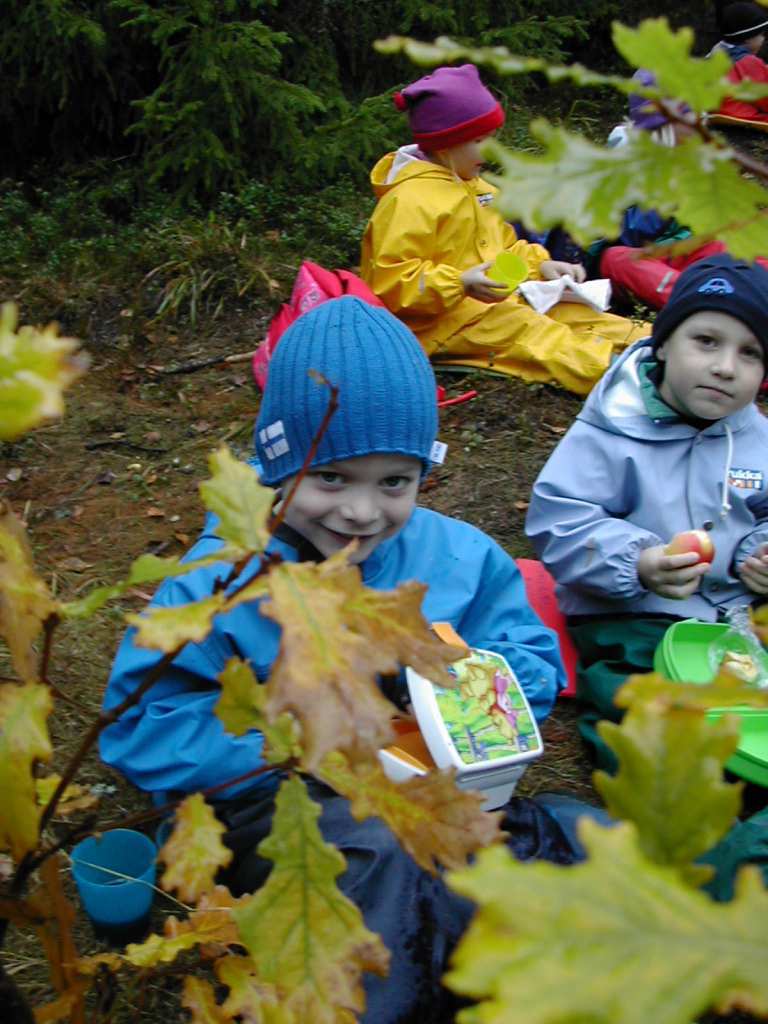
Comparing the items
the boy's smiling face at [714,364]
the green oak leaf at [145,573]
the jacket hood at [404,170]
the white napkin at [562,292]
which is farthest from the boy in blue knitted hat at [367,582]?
the white napkin at [562,292]

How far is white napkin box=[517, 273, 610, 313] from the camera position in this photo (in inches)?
200

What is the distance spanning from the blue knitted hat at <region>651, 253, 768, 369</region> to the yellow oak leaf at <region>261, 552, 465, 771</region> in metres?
2.27

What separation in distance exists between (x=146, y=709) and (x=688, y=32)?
1840 mm

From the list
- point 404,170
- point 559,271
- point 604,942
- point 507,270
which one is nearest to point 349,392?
point 604,942

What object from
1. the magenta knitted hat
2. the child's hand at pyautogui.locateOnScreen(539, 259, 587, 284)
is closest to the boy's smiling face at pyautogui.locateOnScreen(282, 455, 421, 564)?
the magenta knitted hat

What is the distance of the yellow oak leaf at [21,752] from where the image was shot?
35.7 inches

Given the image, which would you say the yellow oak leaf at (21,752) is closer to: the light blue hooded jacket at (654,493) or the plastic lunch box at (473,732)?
the plastic lunch box at (473,732)

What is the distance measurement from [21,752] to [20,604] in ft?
0.42

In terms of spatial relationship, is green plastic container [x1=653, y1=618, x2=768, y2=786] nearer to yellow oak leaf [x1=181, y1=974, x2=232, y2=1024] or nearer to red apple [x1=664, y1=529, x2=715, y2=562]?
red apple [x1=664, y1=529, x2=715, y2=562]

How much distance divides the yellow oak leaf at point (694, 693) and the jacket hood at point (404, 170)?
4.46 metres

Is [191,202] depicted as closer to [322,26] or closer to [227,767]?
[322,26]

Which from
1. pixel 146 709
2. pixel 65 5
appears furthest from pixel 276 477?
pixel 65 5

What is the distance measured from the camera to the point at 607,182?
2.04 ft

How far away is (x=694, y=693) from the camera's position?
64cm
